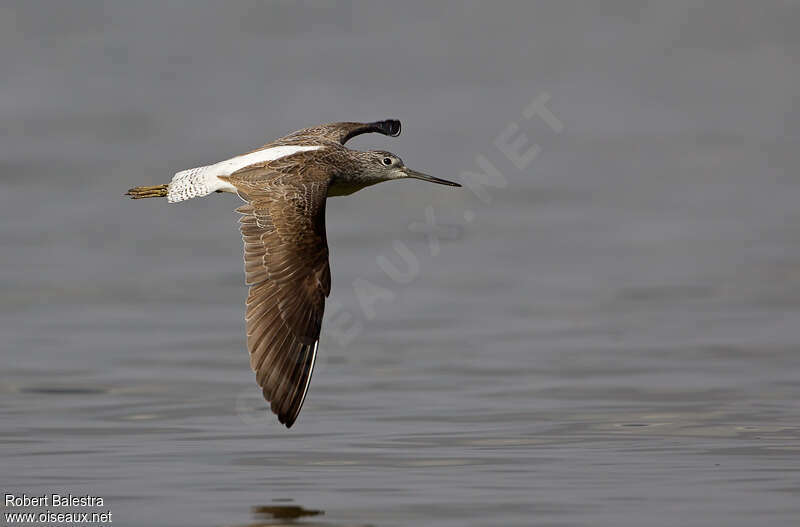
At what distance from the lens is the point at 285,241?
44.2 feet

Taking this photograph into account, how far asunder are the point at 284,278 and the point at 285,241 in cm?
35

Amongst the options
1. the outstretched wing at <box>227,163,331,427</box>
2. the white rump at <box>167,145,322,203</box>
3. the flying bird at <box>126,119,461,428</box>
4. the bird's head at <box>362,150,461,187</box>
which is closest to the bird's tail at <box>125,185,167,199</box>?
the flying bird at <box>126,119,461,428</box>

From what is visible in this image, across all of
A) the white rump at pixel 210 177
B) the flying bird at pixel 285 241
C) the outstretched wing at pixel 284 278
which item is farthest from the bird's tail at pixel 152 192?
the outstretched wing at pixel 284 278

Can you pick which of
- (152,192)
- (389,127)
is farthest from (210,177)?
(389,127)

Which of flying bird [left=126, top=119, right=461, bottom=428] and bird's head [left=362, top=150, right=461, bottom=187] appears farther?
bird's head [left=362, top=150, right=461, bottom=187]

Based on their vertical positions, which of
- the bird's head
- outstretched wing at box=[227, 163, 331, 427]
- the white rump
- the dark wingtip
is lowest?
outstretched wing at box=[227, 163, 331, 427]

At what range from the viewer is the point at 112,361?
20203 mm

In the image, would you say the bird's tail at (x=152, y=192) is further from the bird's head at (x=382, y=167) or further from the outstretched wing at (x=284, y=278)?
the bird's head at (x=382, y=167)

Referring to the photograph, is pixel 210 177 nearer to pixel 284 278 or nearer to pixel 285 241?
pixel 285 241

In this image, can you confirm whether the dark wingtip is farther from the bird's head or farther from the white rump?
the white rump

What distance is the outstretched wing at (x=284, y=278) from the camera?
12.7 metres

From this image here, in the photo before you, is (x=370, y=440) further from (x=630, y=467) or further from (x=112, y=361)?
(x=112, y=361)

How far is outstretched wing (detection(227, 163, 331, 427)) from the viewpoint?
12711 millimetres

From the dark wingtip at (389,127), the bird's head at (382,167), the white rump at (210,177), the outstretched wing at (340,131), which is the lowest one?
the white rump at (210,177)
